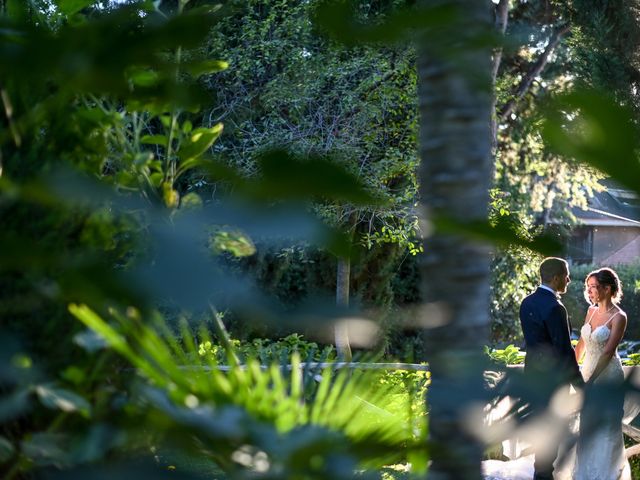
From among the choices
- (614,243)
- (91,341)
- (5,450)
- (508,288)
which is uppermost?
(91,341)

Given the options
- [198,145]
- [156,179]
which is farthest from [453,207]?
[156,179]

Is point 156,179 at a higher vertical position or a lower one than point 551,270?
higher

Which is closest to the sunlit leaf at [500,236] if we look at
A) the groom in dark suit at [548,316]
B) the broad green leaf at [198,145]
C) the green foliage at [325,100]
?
the broad green leaf at [198,145]

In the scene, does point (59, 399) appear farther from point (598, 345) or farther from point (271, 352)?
point (598, 345)

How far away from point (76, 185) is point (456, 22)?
18 cm

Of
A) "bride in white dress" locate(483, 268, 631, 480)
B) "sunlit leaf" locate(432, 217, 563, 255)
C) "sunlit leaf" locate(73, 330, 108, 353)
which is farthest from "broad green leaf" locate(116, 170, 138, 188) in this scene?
"bride in white dress" locate(483, 268, 631, 480)

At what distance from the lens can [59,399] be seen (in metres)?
0.75

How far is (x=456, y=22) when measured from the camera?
357 millimetres

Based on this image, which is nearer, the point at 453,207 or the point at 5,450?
the point at 453,207

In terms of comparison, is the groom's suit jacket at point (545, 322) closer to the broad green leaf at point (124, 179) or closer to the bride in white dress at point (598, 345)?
the bride in white dress at point (598, 345)

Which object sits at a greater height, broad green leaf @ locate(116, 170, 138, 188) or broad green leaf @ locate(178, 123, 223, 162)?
broad green leaf @ locate(178, 123, 223, 162)

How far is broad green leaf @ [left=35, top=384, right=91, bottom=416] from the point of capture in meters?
0.74

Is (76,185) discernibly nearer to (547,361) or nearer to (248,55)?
(547,361)

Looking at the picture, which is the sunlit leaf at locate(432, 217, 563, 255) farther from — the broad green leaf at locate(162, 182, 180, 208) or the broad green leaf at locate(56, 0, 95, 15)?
the broad green leaf at locate(162, 182, 180, 208)
